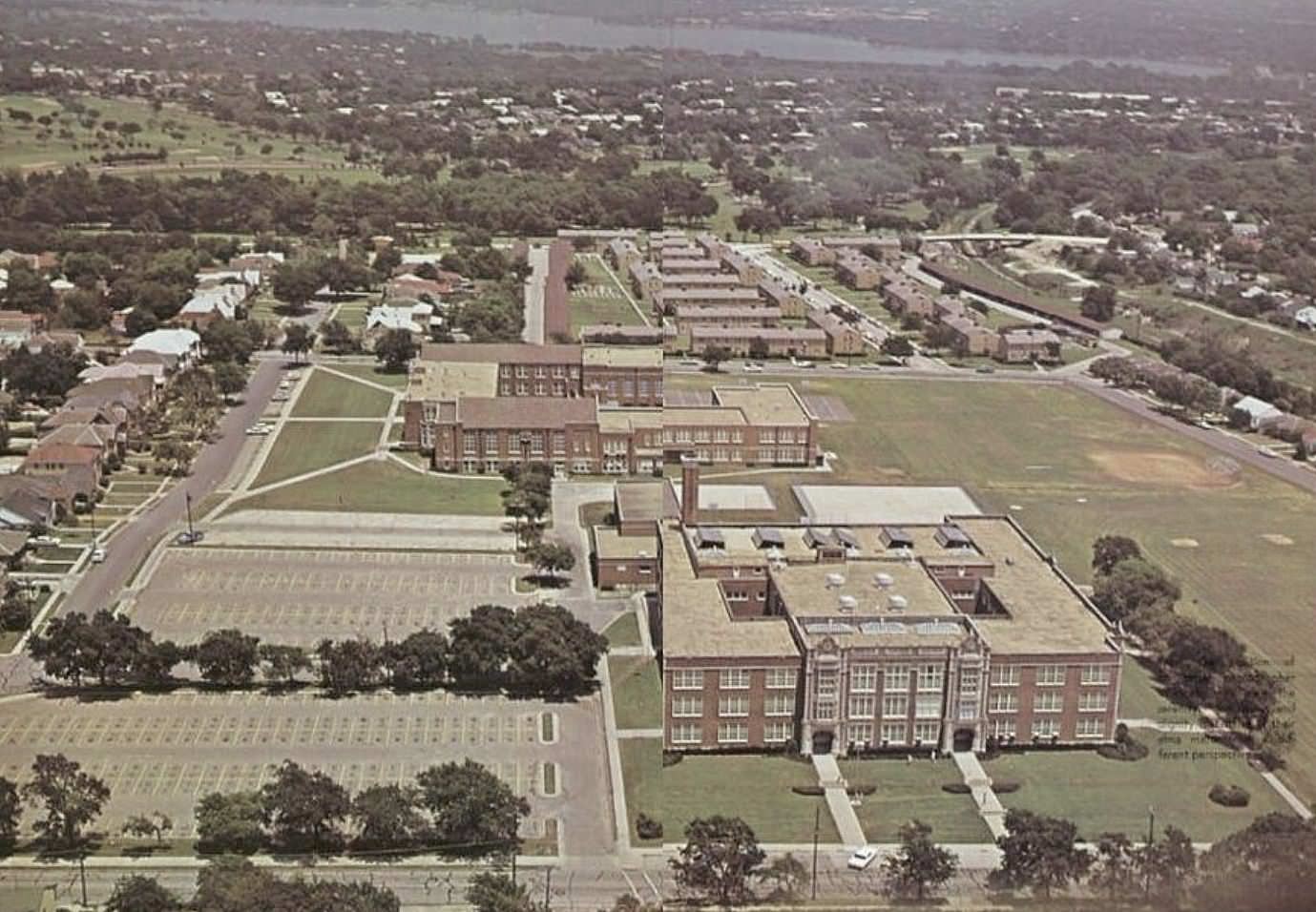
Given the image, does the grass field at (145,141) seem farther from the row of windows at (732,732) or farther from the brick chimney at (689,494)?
the row of windows at (732,732)

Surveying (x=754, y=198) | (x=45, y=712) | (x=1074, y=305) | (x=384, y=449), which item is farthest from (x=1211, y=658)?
(x=754, y=198)

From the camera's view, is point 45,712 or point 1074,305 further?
point 1074,305

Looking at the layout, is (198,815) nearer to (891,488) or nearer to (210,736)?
(210,736)

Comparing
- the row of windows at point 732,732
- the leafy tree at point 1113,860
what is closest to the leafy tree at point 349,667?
the row of windows at point 732,732

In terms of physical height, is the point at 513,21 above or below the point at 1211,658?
above

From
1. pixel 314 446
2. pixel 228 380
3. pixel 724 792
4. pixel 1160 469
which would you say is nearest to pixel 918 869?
pixel 724 792

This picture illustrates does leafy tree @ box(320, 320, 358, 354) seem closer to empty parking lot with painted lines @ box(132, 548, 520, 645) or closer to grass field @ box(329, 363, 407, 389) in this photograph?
grass field @ box(329, 363, 407, 389)
